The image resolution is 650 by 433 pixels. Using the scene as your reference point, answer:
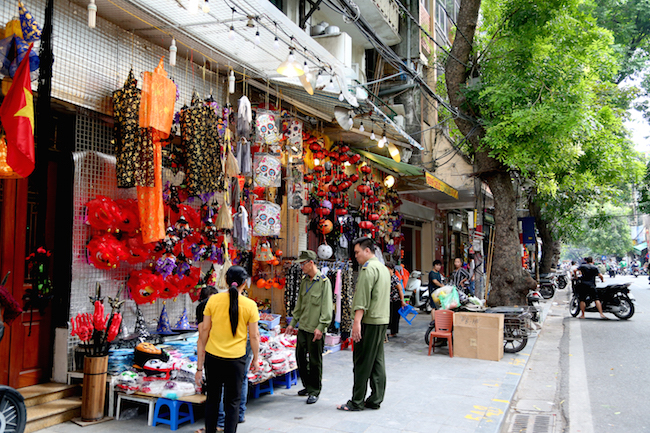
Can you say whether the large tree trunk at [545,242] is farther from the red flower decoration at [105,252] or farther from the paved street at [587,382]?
the red flower decoration at [105,252]

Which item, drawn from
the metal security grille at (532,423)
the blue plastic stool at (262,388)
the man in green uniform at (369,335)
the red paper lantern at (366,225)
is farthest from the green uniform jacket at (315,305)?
the red paper lantern at (366,225)

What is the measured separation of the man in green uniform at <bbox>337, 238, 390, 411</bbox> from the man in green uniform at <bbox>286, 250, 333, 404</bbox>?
44 cm

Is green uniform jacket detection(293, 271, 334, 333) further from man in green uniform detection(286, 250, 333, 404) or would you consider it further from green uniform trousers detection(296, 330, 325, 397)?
green uniform trousers detection(296, 330, 325, 397)

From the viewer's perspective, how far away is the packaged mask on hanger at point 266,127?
25.0 feet

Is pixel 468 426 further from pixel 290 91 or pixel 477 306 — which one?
pixel 290 91

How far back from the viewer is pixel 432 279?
35.3 ft

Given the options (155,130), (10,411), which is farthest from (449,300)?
(10,411)

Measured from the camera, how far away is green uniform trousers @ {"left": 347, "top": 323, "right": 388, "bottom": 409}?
17.6 feet

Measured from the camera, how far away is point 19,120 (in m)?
4.22

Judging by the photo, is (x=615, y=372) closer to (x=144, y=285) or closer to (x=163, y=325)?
(x=163, y=325)

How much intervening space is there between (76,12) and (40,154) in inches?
72.7

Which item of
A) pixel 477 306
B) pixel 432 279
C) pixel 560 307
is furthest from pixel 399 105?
pixel 560 307

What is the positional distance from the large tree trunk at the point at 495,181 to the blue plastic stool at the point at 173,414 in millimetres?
8065

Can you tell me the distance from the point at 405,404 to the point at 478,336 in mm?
3289
